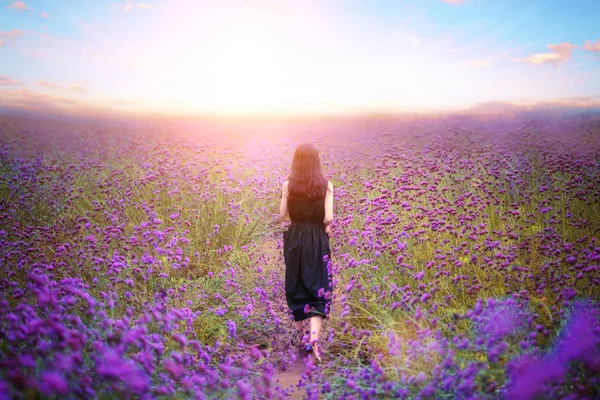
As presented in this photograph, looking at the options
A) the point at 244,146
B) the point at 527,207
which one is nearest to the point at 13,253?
the point at 527,207

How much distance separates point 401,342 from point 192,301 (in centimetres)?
200

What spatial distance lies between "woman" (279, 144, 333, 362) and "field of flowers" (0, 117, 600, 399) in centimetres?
25

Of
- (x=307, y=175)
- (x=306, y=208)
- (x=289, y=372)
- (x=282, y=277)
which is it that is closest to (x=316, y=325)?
(x=289, y=372)

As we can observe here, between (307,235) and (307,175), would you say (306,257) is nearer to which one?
(307,235)

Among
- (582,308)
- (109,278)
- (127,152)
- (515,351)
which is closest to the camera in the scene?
(515,351)

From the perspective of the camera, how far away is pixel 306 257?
3.85 m

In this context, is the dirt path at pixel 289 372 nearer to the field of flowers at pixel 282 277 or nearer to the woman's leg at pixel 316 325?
the field of flowers at pixel 282 277

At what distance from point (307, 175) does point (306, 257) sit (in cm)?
79

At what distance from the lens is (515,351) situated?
2.25m

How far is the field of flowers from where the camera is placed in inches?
78.4

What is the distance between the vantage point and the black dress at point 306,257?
12.5 ft

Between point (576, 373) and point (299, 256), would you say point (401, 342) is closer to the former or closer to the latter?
point (576, 373)

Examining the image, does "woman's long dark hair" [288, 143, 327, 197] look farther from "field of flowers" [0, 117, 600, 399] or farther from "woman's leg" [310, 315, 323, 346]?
"woman's leg" [310, 315, 323, 346]

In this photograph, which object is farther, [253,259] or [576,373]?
[253,259]
